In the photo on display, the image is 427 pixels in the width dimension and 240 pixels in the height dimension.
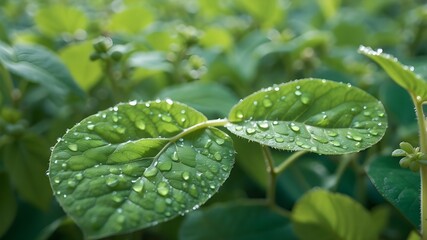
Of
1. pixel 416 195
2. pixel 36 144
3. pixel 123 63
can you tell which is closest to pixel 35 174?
pixel 36 144

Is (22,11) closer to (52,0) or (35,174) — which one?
(52,0)

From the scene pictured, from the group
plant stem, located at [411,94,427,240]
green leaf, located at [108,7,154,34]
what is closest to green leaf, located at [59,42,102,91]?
green leaf, located at [108,7,154,34]

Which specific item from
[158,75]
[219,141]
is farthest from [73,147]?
[158,75]

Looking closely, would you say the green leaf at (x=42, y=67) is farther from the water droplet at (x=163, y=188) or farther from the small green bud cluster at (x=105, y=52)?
the water droplet at (x=163, y=188)

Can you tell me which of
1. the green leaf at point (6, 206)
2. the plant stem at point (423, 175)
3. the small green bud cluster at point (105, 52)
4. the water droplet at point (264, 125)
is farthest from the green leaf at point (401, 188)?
the green leaf at point (6, 206)

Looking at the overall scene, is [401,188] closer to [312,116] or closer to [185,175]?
[312,116]

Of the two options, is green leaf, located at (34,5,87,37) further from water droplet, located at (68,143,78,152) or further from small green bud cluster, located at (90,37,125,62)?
water droplet, located at (68,143,78,152)
